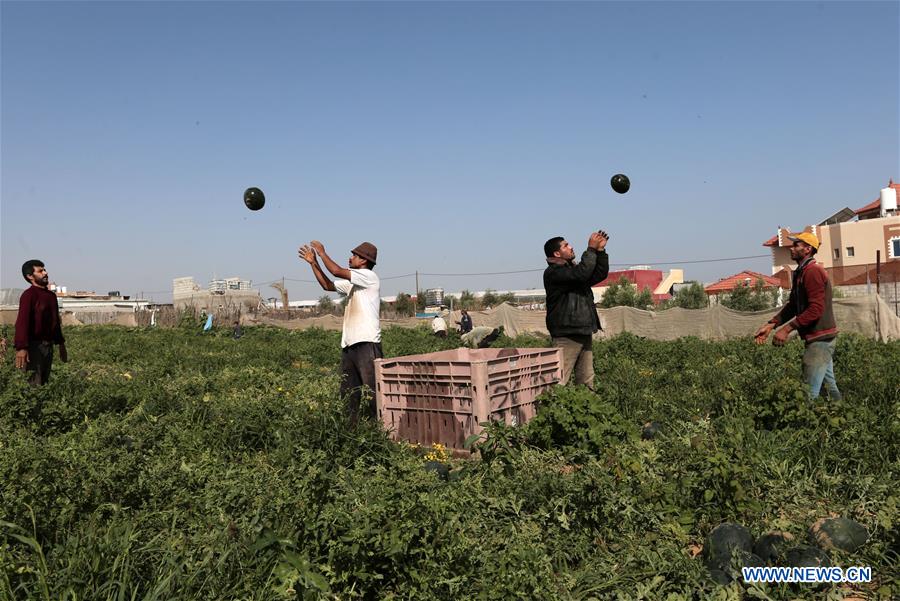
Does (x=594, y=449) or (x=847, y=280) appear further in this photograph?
(x=847, y=280)

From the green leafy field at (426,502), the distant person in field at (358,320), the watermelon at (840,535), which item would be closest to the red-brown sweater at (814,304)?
the green leafy field at (426,502)

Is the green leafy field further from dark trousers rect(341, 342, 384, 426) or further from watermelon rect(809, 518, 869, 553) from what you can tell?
dark trousers rect(341, 342, 384, 426)

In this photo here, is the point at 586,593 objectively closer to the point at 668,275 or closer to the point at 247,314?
the point at 247,314

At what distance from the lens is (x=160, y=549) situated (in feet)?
9.86

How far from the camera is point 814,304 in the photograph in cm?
584

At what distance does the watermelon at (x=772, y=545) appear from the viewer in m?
3.23

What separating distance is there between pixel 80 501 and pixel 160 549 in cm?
83

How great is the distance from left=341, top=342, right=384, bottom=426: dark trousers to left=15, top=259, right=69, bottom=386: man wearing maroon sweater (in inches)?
138

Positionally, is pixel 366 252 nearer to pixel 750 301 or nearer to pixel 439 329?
pixel 439 329

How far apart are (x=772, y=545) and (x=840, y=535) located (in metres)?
0.36

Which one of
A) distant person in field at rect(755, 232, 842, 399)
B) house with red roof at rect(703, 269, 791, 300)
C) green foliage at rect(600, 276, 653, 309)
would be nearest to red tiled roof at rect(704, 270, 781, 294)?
house with red roof at rect(703, 269, 791, 300)

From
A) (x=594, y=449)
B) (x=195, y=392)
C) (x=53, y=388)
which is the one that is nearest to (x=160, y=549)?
(x=594, y=449)

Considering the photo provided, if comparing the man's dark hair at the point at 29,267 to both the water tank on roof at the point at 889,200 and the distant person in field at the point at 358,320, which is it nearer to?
the distant person in field at the point at 358,320

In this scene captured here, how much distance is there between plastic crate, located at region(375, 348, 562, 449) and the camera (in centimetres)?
547
